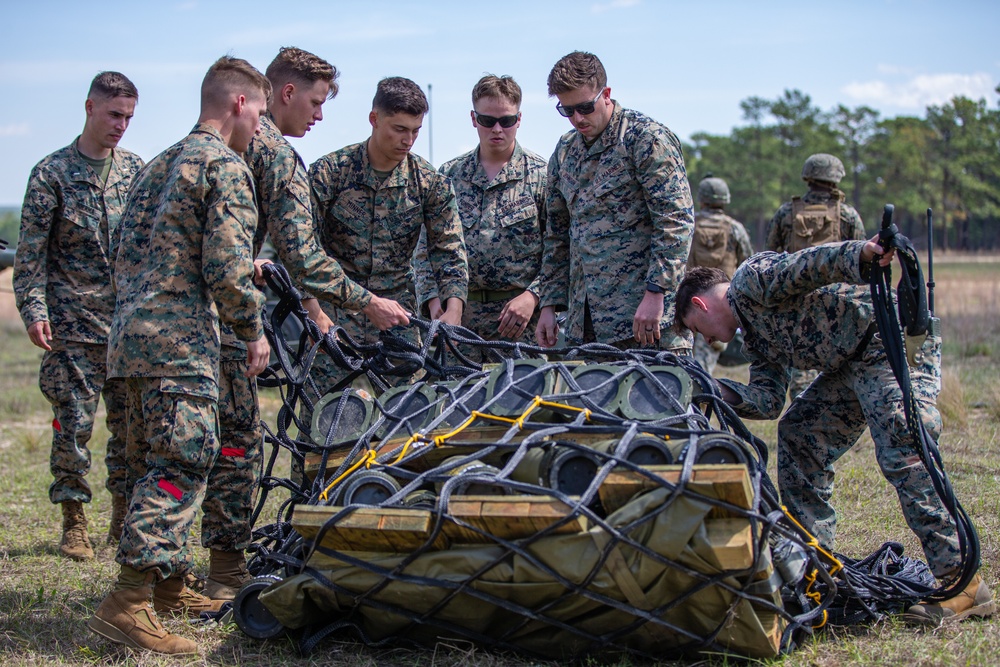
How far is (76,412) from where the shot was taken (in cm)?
514

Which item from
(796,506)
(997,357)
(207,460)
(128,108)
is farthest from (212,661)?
(997,357)

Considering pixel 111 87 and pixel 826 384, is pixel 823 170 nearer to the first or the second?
pixel 826 384

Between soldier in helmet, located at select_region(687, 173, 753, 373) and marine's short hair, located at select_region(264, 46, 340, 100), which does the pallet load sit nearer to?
marine's short hair, located at select_region(264, 46, 340, 100)

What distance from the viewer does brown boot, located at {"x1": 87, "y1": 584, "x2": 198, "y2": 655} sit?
3.33 meters

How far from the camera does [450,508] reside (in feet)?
9.62

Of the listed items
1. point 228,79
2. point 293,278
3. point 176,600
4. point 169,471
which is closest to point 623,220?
point 293,278

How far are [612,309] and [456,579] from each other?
2.28 metres

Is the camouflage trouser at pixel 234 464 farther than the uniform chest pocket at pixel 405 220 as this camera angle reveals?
No

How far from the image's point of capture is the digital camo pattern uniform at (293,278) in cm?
405

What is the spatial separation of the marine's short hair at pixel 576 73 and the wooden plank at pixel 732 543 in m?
2.60

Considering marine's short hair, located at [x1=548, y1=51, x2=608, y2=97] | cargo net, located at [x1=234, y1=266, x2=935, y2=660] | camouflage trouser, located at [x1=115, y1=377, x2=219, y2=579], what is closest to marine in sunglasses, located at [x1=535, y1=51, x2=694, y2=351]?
marine's short hair, located at [x1=548, y1=51, x2=608, y2=97]

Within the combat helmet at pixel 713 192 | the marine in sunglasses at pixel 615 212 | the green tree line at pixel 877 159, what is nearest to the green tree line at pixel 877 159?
the green tree line at pixel 877 159

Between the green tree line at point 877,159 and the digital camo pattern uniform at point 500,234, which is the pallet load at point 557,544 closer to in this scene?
the digital camo pattern uniform at point 500,234

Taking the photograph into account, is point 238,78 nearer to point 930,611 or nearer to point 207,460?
point 207,460
